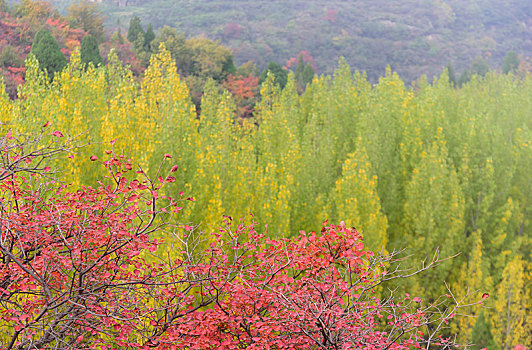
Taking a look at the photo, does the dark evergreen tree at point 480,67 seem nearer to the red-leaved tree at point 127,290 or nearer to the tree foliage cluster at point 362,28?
the tree foliage cluster at point 362,28

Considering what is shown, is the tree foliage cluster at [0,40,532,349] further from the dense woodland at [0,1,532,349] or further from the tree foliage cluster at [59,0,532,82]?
the tree foliage cluster at [59,0,532,82]

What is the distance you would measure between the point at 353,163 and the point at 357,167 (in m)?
1.51

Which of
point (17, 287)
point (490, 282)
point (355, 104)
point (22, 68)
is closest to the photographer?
point (17, 287)

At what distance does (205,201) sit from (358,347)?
310 inches

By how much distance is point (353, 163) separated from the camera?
13977 millimetres

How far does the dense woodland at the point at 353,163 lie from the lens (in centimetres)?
1220

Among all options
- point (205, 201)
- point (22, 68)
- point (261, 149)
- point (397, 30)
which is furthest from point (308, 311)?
point (397, 30)

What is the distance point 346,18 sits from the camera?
97312mm

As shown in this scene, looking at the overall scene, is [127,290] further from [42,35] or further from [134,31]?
[134,31]

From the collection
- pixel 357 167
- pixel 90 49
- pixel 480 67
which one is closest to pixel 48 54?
pixel 90 49

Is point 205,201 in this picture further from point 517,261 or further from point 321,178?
point 517,261

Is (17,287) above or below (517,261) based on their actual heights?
above

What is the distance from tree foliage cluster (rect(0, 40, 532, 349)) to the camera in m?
12.3

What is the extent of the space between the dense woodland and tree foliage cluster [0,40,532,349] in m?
0.05
